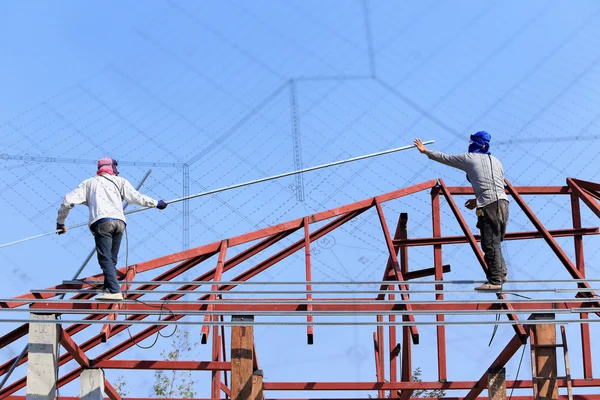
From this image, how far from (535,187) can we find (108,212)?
12042mm

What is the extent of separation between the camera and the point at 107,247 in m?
19.7

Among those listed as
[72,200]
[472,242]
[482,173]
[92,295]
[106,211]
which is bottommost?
[92,295]

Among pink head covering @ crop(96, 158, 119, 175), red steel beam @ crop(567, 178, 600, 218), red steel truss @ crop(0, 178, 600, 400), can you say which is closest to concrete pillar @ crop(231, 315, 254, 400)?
red steel truss @ crop(0, 178, 600, 400)

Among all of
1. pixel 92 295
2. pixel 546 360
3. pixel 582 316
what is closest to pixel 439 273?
pixel 582 316

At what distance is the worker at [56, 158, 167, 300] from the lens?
19.7 metres

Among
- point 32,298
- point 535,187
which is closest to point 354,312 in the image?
point 32,298

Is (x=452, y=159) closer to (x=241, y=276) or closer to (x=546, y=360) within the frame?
(x=546, y=360)

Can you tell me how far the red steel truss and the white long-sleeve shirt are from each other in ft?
5.86

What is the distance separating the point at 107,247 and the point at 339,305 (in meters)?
4.83

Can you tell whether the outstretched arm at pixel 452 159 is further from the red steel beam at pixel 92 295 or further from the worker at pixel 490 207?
the red steel beam at pixel 92 295

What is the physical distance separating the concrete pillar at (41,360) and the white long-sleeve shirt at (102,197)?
206cm

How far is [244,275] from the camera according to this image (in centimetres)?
2472

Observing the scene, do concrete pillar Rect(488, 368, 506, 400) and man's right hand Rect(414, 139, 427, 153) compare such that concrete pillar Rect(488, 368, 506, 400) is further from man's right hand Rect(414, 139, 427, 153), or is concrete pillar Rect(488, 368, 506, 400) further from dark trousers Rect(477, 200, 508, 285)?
man's right hand Rect(414, 139, 427, 153)

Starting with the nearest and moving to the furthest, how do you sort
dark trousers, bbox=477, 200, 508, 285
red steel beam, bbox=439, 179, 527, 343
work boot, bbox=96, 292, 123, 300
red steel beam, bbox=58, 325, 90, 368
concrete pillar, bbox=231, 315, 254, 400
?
1. concrete pillar, bbox=231, 315, 254, 400
2. work boot, bbox=96, 292, 123, 300
3. dark trousers, bbox=477, 200, 508, 285
4. red steel beam, bbox=439, 179, 527, 343
5. red steel beam, bbox=58, 325, 90, 368
